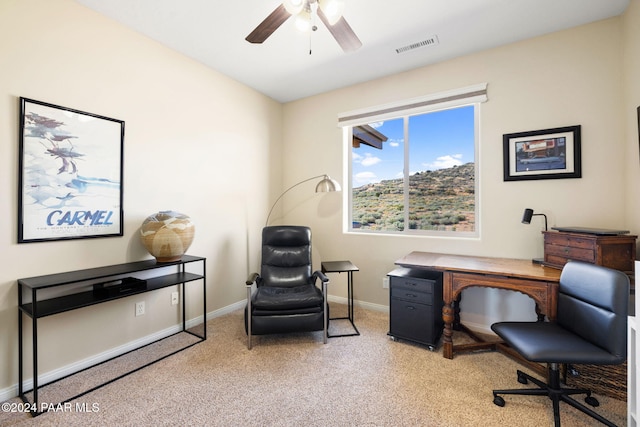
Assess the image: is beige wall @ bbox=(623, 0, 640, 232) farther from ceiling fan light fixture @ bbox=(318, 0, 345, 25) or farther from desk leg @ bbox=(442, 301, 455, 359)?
ceiling fan light fixture @ bbox=(318, 0, 345, 25)

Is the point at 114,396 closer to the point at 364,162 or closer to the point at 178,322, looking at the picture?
the point at 178,322

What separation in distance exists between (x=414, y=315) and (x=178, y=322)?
238 cm

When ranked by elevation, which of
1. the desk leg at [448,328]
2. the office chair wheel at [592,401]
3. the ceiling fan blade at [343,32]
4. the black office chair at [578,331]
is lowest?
the office chair wheel at [592,401]

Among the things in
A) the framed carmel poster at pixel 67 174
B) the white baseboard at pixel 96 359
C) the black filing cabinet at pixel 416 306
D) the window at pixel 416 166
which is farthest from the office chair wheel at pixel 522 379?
the framed carmel poster at pixel 67 174

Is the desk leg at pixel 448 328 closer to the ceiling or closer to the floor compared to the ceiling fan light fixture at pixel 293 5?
closer to the floor

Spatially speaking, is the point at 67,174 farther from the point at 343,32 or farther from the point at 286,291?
the point at 343,32

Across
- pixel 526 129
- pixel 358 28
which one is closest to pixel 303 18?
pixel 358 28

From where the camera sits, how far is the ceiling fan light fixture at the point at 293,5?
5.36 feet

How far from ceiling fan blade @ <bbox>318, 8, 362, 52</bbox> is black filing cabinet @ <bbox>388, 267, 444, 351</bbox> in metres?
1.98

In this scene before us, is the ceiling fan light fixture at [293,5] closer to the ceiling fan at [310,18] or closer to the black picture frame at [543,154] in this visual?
the ceiling fan at [310,18]

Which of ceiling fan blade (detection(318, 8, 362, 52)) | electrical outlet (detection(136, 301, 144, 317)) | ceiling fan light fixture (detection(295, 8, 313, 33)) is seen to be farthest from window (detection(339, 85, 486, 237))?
electrical outlet (detection(136, 301, 144, 317))

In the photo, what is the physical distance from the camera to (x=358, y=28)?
2506 millimetres

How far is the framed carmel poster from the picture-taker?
6.43ft

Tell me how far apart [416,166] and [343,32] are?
75.0 inches
